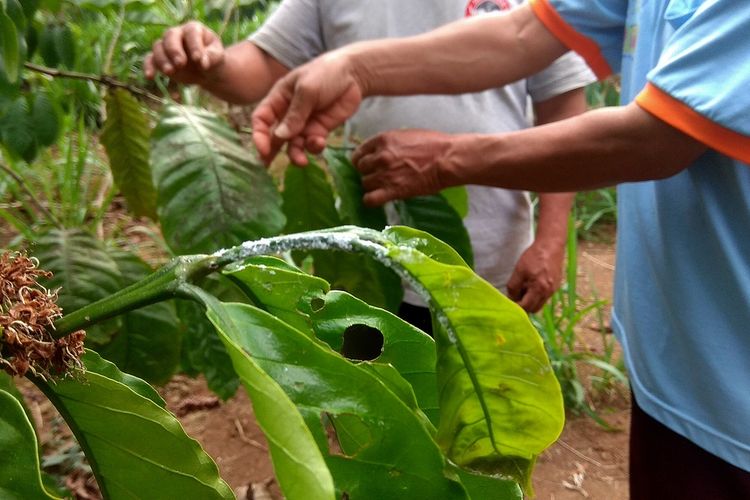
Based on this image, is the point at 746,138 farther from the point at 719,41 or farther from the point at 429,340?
the point at 429,340

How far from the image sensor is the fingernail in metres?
1.02

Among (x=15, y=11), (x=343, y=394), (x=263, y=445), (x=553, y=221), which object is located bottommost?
(x=263, y=445)

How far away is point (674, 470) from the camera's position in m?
1.03

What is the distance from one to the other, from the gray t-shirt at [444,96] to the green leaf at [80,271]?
1.90 feet

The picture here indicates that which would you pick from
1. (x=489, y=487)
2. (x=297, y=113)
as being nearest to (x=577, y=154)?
(x=297, y=113)

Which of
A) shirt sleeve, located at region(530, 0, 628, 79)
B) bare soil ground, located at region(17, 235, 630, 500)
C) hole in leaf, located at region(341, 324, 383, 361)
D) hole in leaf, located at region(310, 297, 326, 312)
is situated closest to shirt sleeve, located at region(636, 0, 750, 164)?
shirt sleeve, located at region(530, 0, 628, 79)

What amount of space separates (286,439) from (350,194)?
80 cm

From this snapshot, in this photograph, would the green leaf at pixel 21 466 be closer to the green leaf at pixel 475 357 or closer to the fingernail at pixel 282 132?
the green leaf at pixel 475 357

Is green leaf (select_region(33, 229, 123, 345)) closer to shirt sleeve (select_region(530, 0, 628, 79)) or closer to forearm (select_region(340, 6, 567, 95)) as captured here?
forearm (select_region(340, 6, 567, 95))

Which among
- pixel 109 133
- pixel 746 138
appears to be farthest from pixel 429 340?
pixel 109 133

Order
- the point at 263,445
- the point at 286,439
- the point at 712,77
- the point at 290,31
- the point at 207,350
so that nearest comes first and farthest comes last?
the point at 286,439 < the point at 712,77 < the point at 207,350 < the point at 290,31 < the point at 263,445

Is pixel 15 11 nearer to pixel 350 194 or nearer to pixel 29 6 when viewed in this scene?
pixel 29 6

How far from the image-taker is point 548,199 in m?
1.51

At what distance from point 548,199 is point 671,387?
1.95ft
